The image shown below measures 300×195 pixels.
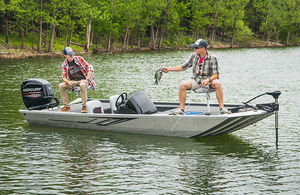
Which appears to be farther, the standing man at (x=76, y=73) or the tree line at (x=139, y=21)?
the tree line at (x=139, y=21)

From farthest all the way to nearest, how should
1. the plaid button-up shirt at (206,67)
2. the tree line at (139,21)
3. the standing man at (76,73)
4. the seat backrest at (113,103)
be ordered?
the tree line at (139,21)
the standing man at (76,73)
the seat backrest at (113,103)
the plaid button-up shirt at (206,67)

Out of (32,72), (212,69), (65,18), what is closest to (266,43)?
(65,18)

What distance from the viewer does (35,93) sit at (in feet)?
37.1

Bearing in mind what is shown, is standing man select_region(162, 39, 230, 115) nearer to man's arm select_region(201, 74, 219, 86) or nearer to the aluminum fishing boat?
man's arm select_region(201, 74, 219, 86)

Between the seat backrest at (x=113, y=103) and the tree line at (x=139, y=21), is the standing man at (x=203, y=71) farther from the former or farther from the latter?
the tree line at (x=139, y=21)

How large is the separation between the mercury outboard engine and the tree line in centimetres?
3559

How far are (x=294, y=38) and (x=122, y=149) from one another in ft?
299

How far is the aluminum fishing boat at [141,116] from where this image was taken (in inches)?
362

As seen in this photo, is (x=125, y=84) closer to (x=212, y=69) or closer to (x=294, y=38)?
(x=212, y=69)

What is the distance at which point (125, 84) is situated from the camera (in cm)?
2172

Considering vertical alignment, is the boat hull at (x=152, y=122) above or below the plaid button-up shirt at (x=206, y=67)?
below

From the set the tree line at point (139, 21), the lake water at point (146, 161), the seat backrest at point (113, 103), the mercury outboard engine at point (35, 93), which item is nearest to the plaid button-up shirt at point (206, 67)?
the lake water at point (146, 161)

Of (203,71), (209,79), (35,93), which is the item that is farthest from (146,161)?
(35,93)

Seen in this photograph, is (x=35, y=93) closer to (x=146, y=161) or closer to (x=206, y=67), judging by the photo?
(x=146, y=161)
